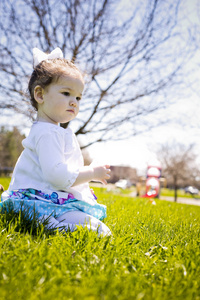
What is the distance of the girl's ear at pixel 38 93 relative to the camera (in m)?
2.02

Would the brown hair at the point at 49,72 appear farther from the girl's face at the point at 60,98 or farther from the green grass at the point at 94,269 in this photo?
the green grass at the point at 94,269

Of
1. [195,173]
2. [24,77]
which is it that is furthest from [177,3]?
[195,173]

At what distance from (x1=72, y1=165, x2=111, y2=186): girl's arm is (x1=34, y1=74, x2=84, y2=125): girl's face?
45 centimetres

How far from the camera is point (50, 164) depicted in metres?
1.75

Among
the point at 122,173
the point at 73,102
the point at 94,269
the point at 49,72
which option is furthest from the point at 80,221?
the point at 122,173

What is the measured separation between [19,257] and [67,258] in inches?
8.5

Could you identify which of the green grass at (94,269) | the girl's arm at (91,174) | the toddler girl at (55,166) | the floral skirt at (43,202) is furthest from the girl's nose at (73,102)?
the green grass at (94,269)

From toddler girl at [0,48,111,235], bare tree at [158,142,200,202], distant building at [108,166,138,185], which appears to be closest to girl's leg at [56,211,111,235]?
toddler girl at [0,48,111,235]

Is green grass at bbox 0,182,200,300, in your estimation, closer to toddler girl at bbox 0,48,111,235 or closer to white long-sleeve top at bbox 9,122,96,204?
toddler girl at bbox 0,48,111,235

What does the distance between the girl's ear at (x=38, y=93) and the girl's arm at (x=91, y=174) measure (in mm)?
626

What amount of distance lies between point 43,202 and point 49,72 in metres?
0.93

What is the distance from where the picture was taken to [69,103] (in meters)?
1.97

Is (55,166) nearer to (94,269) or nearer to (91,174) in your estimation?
(91,174)

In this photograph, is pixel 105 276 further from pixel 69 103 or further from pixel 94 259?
pixel 69 103
